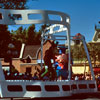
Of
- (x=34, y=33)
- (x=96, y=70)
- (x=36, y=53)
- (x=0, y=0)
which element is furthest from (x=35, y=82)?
(x=34, y=33)

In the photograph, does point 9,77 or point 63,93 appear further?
point 9,77

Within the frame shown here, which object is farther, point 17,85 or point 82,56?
point 82,56

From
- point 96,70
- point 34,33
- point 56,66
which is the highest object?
point 34,33

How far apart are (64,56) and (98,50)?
103 ft

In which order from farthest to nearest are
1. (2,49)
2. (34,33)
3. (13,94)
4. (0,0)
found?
(34,33) → (2,49) → (0,0) → (13,94)

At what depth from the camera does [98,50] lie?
4597 cm

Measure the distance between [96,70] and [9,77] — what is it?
103ft

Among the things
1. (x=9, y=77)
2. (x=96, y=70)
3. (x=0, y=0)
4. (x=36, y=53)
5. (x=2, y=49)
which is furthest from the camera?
(x=36, y=53)

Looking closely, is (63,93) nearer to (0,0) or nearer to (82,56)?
(0,0)

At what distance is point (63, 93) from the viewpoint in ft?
40.5

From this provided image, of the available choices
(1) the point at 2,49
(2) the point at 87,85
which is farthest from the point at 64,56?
(1) the point at 2,49

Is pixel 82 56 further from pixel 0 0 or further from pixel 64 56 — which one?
pixel 64 56

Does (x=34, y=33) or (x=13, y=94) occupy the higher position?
(x=34, y=33)

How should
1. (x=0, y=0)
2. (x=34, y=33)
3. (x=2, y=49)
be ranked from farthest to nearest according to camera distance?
(x=34, y=33) → (x=2, y=49) → (x=0, y=0)
